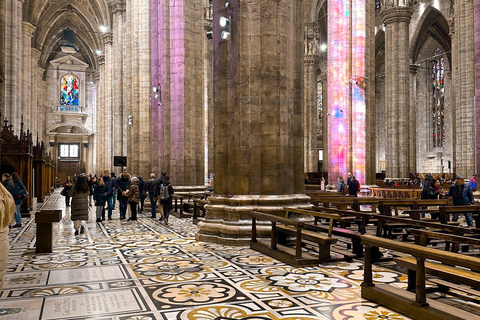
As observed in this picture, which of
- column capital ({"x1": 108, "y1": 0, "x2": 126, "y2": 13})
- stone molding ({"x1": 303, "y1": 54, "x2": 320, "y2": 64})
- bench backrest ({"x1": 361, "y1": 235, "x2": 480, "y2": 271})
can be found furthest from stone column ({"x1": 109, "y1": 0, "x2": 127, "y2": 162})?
bench backrest ({"x1": 361, "y1": 235, "x2": 480, "y2": 271})

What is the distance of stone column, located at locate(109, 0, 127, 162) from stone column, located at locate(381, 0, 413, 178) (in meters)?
17.6

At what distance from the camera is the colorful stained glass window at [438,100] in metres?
38.9

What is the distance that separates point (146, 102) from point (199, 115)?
5.38m

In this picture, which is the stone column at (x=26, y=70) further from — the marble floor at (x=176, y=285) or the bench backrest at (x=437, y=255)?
the bench backrest at (x=437, y=255)

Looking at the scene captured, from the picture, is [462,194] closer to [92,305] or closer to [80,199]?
[80,199]

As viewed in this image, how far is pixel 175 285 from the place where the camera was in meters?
5.40

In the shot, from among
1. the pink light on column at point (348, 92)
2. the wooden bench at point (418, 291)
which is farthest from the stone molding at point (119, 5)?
the wooden bench at point (418, 291)

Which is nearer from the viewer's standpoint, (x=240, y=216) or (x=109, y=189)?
(x=240, y=216)

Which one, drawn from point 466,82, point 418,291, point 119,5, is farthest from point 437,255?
point 119,5

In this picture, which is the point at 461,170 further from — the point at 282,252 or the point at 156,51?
the point at 282,252

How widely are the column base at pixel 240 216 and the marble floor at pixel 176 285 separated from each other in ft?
0.98

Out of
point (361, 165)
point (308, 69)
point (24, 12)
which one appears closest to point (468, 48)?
point (361, 165)

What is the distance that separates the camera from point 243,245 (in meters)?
8.24

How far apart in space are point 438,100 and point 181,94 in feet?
104
